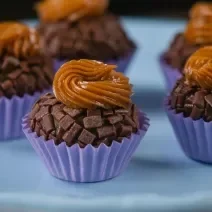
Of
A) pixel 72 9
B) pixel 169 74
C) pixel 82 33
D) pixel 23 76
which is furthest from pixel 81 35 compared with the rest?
pixel 23 76

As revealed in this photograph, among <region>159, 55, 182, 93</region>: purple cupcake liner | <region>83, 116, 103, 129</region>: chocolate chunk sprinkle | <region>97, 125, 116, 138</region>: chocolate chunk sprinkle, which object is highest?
<region>83, 116, 103, 129</region>: chocolate chunk sprinkle

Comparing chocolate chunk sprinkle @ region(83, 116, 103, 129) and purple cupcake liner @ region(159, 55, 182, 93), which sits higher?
chocolate chunk sprinkle @ region(83, 116, 103, 129)

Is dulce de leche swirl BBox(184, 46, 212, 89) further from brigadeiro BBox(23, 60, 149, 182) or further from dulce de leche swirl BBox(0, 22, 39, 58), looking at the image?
dulce de leche swirl BBox(0, 22, 39, 58)

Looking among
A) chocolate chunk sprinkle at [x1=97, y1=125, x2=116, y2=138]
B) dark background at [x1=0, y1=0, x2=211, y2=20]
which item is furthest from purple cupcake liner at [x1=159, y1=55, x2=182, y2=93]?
dark background at [x1=0, y1=0, x2=211, y2=20]

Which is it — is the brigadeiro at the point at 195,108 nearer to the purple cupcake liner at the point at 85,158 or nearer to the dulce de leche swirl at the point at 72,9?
the purple cupcake liner at the point at 85,158

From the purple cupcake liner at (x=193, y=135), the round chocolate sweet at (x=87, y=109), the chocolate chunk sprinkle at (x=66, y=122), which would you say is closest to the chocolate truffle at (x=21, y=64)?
the round chocolate sweet at (x=87, y=109)

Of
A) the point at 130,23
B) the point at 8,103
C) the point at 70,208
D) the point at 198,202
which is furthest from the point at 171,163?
the point at 130,23
